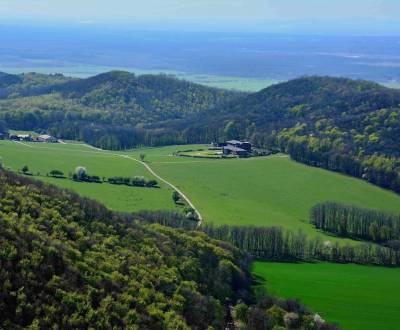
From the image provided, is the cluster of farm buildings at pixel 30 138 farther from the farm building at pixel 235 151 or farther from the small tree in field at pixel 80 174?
the small tree in field at pixel 80 174

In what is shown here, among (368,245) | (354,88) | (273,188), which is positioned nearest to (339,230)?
(368,245)

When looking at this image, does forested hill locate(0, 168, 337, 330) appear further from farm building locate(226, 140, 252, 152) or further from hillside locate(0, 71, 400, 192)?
farm building locate(226, 140, 252, 152)

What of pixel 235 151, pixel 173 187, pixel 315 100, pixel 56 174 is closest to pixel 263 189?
pixel 173 187

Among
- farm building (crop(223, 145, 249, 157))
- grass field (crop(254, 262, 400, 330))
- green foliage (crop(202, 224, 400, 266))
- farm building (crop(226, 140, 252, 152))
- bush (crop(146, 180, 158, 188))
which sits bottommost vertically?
grass field (crop(254, 262, 400, 330))

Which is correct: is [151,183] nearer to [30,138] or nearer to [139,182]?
[139,182]

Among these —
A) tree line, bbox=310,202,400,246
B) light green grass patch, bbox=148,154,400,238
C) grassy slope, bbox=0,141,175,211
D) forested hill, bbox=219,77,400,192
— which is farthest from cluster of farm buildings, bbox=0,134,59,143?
tree line, bbox=310,202,400,246

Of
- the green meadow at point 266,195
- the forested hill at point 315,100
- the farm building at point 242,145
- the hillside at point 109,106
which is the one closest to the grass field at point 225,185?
the green meadow at point 266,195
